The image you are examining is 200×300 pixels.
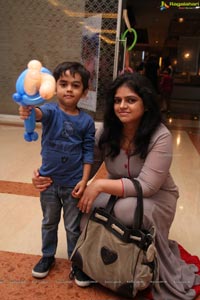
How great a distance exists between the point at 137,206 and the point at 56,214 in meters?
0.40

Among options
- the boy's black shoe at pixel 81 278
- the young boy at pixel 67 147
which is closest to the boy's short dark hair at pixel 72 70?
the young boy at pixel 67 147

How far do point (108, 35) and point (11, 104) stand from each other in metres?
2.00

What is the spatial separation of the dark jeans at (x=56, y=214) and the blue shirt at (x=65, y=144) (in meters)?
0.06

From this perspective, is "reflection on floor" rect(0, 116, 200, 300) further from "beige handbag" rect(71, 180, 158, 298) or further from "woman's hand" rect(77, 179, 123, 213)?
A: "woman's hand" rect(77, 179, 123, 213)

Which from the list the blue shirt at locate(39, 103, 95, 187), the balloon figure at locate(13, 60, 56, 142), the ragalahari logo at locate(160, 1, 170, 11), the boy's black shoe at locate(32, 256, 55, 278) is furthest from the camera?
the ragalahari logo at locate(160, 1, 170, 11)

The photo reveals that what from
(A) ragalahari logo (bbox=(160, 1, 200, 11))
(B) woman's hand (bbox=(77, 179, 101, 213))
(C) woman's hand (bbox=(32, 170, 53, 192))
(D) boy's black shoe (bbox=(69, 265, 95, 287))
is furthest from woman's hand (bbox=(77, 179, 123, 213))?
(A) ragalahari logo (bbox=(160, 1, 200, 11))

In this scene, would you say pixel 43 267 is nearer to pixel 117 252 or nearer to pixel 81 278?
pixel 81 278

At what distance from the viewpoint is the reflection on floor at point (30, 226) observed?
146cm

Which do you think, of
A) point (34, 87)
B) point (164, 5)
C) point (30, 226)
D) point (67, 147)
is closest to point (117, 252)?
point (67, 147)

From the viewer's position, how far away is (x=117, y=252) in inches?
51.9

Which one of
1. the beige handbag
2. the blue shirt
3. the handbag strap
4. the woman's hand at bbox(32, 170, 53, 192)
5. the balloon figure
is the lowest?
the beige handbag

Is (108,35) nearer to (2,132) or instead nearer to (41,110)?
(2,132)

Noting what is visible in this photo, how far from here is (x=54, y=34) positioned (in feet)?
16.6

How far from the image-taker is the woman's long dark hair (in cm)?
144
